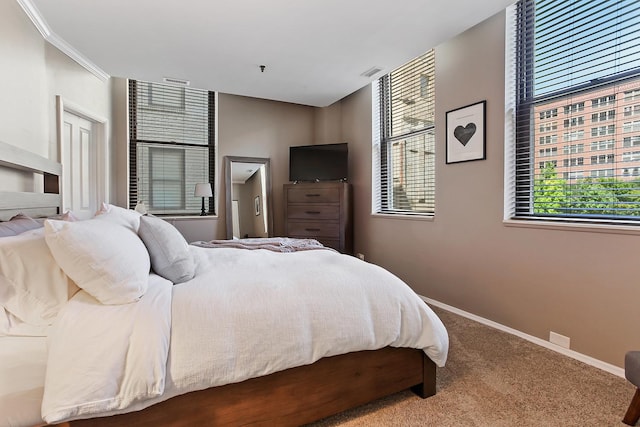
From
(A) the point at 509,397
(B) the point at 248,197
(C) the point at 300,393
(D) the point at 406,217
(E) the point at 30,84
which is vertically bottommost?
(A) the point at 509,397

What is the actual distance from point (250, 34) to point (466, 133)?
2.10m

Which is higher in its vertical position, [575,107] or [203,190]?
[575,107]

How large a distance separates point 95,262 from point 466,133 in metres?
2.92

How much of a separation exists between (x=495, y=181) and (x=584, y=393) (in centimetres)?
157

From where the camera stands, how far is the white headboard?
180cm

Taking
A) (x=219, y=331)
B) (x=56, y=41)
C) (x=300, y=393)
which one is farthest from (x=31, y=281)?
(x=56, y=41)

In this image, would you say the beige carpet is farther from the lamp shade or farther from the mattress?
the lamp shade

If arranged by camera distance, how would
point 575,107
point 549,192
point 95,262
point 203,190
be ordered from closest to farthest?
point 95,262 → point 575,107 → point 549,192 → point 203,190

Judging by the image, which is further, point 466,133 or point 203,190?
point 203,190

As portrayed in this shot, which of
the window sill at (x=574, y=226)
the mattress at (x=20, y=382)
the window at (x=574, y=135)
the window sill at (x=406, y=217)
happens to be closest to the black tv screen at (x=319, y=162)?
the window sill at (x=406, y=217)

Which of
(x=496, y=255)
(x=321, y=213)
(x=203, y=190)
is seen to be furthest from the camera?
(x=321, y=213)

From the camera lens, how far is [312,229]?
4508mm

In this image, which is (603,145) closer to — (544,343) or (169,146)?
(544,343)

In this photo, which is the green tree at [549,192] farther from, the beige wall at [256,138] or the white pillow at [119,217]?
the beige wall at [256,138]
